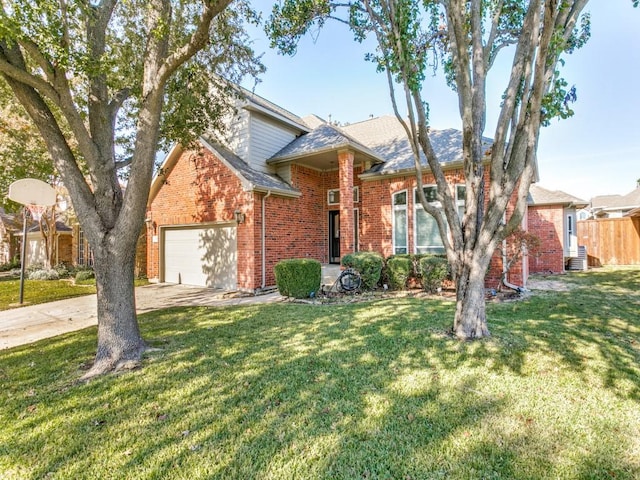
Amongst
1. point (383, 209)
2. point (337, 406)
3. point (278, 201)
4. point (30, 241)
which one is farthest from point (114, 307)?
point (30, 241)

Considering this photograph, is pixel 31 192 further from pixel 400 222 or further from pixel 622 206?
pixel 622 206

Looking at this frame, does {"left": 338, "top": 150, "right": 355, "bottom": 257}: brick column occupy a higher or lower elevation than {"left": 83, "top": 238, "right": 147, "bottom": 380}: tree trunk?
higher

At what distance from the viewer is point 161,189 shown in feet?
43.0

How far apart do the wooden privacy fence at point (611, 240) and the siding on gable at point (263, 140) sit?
16.8 meters

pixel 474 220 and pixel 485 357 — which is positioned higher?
pixel 474 220

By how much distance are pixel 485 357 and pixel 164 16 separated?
278 inches

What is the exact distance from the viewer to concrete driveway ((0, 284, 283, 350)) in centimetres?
642

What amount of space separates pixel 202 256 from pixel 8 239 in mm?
19361

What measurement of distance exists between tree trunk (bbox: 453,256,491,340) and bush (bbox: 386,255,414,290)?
14.5 ft

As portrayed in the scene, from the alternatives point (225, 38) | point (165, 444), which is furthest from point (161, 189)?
point (165, 444)

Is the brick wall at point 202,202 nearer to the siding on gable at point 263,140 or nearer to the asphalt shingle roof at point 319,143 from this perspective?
the siding on gable at point 263,140

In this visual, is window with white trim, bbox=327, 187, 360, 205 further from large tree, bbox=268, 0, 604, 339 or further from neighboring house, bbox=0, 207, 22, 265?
neighboring house, bbox=0, 207, 22, 265

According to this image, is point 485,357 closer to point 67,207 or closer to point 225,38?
point 225,38

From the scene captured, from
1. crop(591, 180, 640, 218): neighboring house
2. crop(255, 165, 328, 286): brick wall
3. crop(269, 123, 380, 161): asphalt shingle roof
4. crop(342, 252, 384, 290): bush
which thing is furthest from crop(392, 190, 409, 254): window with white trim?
crop(591, 180, 640, 218): neighboring house
